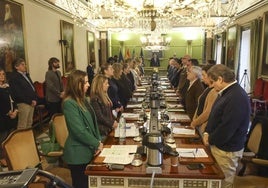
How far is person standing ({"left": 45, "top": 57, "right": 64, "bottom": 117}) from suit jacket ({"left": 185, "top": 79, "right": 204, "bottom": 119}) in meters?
2.85

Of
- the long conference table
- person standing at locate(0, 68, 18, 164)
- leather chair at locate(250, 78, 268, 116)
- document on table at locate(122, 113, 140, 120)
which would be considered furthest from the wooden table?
leather chair at locate(250, 78, 268, 116)

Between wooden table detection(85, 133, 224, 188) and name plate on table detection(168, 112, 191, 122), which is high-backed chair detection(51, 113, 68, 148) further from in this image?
name plate on table detection(168, 112, 191, 122)

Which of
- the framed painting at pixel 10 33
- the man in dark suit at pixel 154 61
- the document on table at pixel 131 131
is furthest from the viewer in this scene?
the man in dark suit at pixel 154 61

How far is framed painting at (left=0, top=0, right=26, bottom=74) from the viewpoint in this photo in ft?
15.6

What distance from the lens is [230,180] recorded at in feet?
7.89

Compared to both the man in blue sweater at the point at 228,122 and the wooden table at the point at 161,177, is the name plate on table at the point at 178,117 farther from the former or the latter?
the wooden table at the point at 161,177

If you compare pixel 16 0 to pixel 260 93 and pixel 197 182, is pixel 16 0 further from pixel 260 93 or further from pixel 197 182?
pixel 260 93

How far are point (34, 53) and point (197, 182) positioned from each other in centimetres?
528

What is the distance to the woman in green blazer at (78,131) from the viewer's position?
7.45 feet

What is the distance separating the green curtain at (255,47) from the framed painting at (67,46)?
5.41m

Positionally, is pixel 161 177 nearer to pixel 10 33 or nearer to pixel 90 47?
pixel 10 33

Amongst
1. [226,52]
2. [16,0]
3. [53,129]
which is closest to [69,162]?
[53,129]

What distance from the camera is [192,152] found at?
2240mm

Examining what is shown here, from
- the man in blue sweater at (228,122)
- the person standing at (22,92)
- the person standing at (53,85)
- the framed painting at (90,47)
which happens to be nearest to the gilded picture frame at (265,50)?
the man in blue sweater at (228,122)
